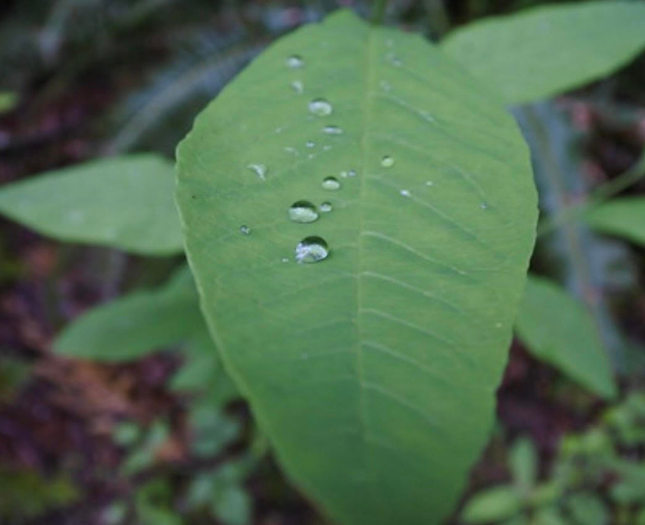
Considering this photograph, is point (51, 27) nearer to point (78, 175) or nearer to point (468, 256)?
point (78, 175)

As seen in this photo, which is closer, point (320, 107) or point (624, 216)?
point (320, 107)

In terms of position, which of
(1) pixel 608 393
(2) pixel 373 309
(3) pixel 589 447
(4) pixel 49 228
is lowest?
(3) pixel 589 447

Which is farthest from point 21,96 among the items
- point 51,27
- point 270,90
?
point 270,90

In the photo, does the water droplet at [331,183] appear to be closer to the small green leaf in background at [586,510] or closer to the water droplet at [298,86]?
the water droplet at [298,86]

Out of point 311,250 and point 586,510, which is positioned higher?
point 311,250

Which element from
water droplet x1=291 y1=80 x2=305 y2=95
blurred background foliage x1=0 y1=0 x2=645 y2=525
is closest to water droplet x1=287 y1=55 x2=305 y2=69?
water droplet x1=291 y1=80 x2=305 y2=95

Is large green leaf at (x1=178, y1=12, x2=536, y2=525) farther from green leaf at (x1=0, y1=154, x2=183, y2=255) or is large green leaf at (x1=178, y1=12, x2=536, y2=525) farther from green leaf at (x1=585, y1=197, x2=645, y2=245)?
green leaf at (x1=585, y1=197, x2=645, y2=245)

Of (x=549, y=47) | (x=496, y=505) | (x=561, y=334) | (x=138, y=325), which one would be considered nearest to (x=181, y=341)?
(x=138, y=325)

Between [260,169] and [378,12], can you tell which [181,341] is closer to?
[378,12]
